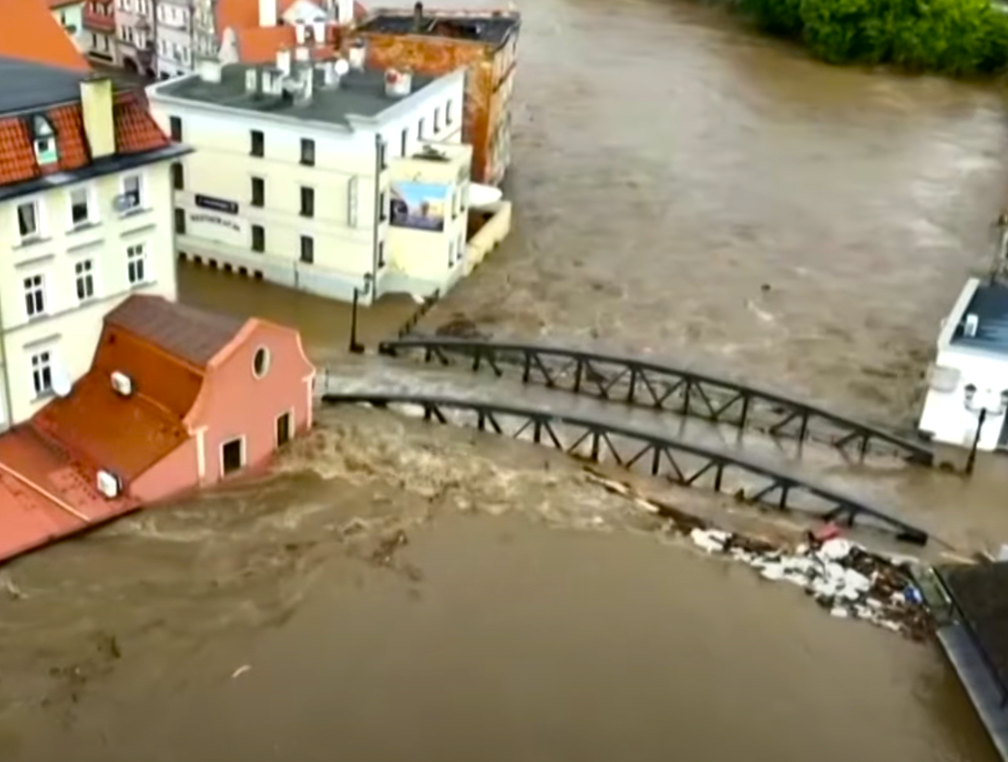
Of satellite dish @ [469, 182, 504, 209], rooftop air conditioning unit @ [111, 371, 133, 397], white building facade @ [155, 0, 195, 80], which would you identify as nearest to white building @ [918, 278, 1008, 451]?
satellite dish @ [469, 182, 504, 209]

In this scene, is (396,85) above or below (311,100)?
above

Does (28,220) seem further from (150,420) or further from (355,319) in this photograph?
(355,319)

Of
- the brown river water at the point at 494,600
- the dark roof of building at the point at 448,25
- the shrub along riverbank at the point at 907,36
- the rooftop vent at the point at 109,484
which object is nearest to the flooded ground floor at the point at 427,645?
the brown river water at the point at 494,600

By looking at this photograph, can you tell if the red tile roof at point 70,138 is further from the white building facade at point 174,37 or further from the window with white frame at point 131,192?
the white building facade at point 174,37

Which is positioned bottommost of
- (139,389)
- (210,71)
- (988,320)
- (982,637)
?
(982,637)

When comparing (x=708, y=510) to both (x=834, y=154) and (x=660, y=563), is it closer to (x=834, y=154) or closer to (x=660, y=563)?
(x=660, y=563)

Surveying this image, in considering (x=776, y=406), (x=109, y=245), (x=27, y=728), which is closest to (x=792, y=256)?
(x=776, y=406)

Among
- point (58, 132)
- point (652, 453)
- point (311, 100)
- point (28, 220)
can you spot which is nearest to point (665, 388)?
point (652, 453)
